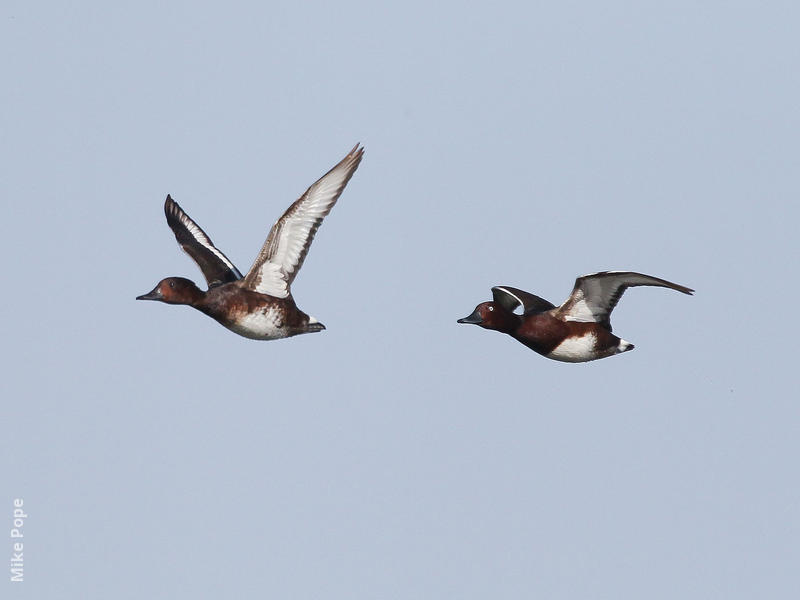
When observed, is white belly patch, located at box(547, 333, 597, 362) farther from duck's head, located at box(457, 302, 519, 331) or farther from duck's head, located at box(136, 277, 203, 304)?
duck's head, located at box(136, 277, 203, 304)

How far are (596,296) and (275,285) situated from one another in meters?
3.34

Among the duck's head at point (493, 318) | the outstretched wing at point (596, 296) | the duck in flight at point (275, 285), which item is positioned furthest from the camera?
the duck's head at point (493, 318)

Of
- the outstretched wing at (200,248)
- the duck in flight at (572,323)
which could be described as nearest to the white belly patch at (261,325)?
the outstretched wing at (200,248)

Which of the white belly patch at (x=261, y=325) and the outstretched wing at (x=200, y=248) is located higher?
the outstretched wing at (x=200, y=248)

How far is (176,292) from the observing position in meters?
13.8

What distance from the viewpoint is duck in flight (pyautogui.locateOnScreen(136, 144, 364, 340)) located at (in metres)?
13.4

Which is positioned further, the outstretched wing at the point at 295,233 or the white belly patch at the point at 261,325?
the white belly patch at the point at 261,325

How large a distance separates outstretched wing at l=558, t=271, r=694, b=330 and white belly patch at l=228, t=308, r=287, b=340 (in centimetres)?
296

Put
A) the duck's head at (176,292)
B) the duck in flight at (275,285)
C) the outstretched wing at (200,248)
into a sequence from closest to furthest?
1. the duck in flight at (275,285)
2. the duck's head at (176,292)
3. the outstretched wing at (200,248)

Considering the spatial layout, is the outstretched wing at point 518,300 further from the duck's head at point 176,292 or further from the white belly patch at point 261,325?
the duck's head at point 176,292

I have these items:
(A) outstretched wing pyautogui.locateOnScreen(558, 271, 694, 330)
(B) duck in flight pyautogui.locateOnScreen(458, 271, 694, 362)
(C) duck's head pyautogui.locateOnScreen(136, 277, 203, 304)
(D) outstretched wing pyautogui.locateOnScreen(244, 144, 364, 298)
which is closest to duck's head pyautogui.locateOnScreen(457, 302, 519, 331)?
(B) duck in flight pyautogui.locateOnScreen(458, 271, 694, 362)

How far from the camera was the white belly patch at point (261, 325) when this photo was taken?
1360 cm

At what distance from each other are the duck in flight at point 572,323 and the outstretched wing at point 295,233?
1968mm

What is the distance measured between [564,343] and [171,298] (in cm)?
416
